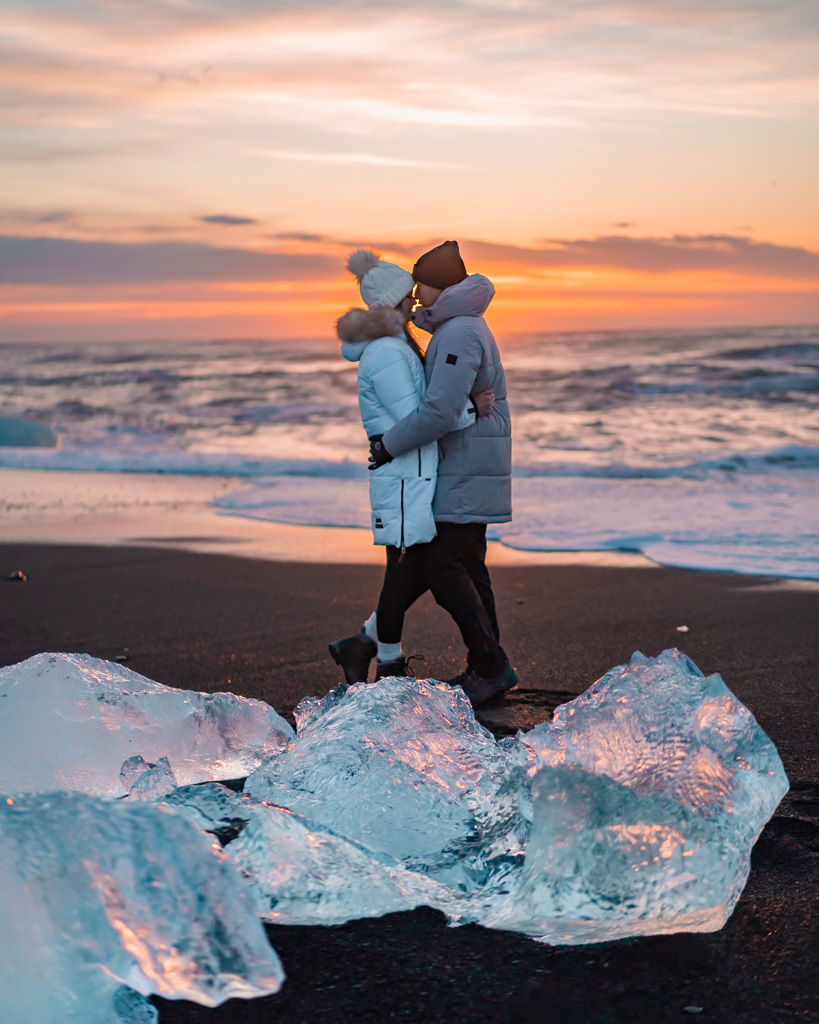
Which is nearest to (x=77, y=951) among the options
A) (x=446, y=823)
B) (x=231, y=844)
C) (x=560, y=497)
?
(x=231, y=844)

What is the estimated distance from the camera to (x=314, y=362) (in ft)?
135

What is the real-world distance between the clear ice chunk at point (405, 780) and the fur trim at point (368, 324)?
1460 millimetres

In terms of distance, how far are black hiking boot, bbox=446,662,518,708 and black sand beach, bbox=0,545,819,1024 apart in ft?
0.22

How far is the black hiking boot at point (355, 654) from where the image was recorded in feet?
13.0

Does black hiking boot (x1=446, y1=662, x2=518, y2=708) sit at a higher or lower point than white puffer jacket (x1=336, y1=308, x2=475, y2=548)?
lower

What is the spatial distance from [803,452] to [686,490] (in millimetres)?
4139

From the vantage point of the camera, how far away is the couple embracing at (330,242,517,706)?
12.2 feet

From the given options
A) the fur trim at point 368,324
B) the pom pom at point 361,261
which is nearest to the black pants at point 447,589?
the fur trim at point 368,324

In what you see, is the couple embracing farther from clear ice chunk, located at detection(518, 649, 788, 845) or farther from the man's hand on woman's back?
clear ice chunk, located at detection(518, 649, 788, 845)

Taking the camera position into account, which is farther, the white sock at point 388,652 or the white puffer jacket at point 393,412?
the white sock at point 388,652

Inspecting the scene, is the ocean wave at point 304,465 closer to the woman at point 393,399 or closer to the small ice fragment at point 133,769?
the woman at point 393,399

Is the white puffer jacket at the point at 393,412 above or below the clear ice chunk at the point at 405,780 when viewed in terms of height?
above

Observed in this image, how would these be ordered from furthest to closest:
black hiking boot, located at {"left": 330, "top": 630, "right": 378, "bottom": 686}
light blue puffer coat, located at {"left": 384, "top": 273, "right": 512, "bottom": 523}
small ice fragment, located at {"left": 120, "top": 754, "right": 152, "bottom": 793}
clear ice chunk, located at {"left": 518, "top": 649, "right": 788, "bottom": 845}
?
black hiking boot, located at {"left": 330, "top": 630, "right": 378, "bottom": 686} → light blue puffer coat, located at {"left": 384, "top": 273, "right": 512, "bottom": 523} → small ice fragment, located at {"left": 120, "top": 754, "right": 152, "bottom": 793} → clear ice chunk, located at {"left": 518, "top": 649, "right": 788, "bottom": 845}

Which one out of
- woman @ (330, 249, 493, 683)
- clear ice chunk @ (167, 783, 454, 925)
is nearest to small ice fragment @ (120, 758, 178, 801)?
clear ice chunk @ (167, 783, 454, 925)
